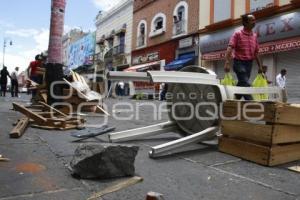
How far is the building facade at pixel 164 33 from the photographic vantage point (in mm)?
24672

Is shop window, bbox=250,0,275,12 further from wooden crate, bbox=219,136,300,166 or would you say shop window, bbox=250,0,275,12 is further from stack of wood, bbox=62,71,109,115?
wooden crate, bbox=219,136,300,166

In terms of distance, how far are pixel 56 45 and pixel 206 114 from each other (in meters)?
4.39

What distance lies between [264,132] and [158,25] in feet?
87.4

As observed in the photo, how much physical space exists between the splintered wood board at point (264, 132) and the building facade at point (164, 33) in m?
19.8

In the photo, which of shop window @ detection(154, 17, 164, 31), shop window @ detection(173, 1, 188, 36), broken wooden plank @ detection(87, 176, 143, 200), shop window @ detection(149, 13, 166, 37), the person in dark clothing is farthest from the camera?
shop window @ detection(154, 17, 164, 31)

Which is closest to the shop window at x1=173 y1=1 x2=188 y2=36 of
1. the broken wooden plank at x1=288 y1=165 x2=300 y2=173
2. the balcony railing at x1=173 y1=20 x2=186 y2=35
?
the balcony railing at x1=173 y1=20 x2=186 y2=35

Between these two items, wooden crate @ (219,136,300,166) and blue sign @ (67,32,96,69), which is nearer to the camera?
wooden crate @ (219,136,300,166)

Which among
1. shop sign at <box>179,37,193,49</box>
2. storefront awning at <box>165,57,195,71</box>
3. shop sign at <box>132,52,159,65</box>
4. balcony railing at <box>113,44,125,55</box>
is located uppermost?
balcony railing at <box>113,44,125,55</box>

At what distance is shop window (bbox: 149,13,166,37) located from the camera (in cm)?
2838

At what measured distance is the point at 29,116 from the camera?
6.30 m

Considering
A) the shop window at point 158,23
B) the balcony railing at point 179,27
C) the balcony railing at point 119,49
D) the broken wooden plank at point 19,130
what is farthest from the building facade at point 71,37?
the broken wooden plank at point 19,130

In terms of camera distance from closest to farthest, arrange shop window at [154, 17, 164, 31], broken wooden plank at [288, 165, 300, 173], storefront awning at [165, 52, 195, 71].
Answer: broken wooden plank at [288, 165, 300, 173]
storefront awning at [165, 52, 195, 71]
shop window at [154, 17, 164, 31]

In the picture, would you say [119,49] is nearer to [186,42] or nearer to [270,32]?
→ [186,42]

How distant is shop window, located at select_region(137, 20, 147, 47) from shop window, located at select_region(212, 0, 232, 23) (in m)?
10.3
